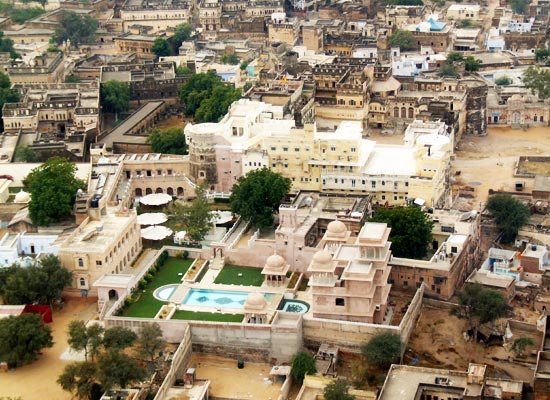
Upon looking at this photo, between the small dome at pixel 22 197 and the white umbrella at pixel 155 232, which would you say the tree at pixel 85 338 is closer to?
the white umbrella at pixel 155 232

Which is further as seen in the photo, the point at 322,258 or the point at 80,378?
the point at 322,258

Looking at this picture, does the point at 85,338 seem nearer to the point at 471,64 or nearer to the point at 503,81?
the point at 503,81

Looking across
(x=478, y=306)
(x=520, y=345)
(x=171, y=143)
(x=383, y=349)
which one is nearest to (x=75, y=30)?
(x=171, y=143)

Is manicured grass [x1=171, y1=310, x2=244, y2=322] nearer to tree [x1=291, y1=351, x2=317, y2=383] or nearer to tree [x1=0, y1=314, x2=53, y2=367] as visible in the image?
tree [x1=291, y1=351, x2=317, y2=383]

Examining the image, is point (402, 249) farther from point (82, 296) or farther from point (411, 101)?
point (411, 101)

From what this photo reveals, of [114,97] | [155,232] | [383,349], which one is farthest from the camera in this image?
[114,97]

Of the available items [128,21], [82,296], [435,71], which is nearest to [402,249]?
[82,296]

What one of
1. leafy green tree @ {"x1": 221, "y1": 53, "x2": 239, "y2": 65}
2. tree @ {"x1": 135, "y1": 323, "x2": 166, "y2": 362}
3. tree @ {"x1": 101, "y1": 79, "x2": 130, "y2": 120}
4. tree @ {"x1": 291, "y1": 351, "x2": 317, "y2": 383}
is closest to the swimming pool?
tree @ {"x1": 135, "y1": 323, "x2": 166, "y2": 362}
